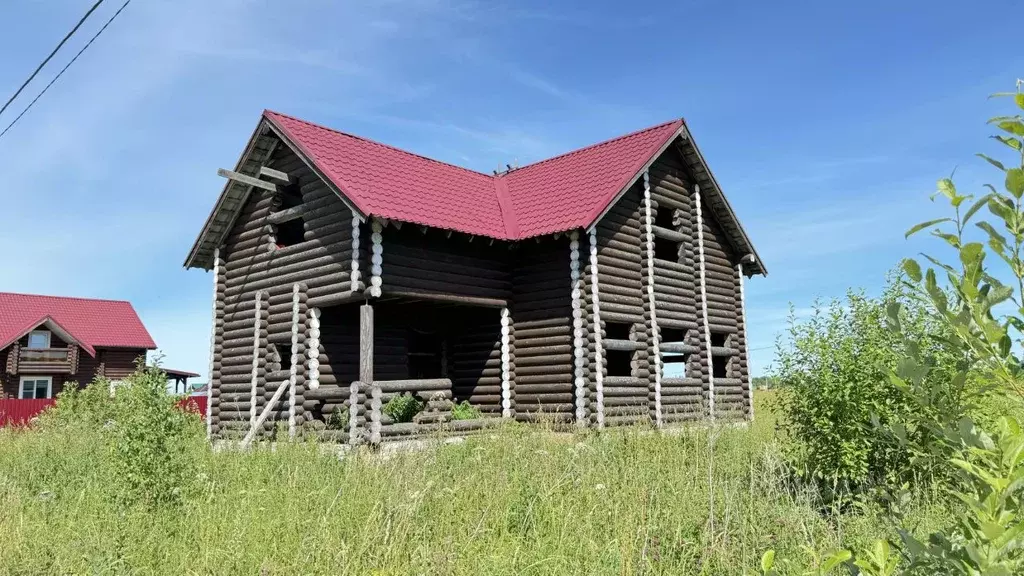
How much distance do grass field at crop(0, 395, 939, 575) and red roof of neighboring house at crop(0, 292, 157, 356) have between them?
113 ft

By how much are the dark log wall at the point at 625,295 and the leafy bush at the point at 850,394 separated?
686 cm

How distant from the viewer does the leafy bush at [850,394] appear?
700cm

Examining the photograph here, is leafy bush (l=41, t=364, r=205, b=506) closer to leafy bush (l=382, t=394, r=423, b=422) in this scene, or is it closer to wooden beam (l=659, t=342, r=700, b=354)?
leafy bush (l=382, t=394, r=423, b=422)

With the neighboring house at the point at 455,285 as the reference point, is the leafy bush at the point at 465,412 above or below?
below

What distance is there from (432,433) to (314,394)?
106 inches

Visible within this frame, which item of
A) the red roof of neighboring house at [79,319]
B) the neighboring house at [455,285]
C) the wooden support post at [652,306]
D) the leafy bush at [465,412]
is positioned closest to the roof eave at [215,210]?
the neighboring house at [455,285]

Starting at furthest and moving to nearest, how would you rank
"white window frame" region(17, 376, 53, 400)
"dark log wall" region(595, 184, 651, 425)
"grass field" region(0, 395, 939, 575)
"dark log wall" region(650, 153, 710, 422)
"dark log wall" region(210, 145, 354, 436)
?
"white window frame" region(17, 376, 53, 400), "dark log wall" region(650, 153, 710, 422), "dark log wall" region(595, 184, 651, 425), "dark log wall" region(210, 145, 354, 436), "grass field" region(0, 395, 939, 575)

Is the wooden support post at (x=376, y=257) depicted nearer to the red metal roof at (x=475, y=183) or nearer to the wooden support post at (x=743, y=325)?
the red metal roof at (x=475, y=183)

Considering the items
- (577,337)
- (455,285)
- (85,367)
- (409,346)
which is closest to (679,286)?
(577,337)

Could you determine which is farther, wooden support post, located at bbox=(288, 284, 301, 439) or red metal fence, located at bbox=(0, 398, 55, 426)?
red metal fence, located at bbox=(0, 398, 55, 426)

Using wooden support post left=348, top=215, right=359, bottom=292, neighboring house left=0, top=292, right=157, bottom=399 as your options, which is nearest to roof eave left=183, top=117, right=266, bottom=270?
wooden support post left=348, top=215, right=359, bottom=292

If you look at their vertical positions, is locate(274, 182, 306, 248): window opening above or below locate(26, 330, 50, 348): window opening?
above

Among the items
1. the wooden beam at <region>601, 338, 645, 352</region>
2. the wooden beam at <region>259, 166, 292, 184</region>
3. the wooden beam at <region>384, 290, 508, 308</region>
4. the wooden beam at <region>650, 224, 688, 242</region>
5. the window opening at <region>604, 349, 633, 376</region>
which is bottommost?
the window opening at <region>604, 349, 633, 376</region>

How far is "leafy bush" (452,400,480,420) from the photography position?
14.6 m
